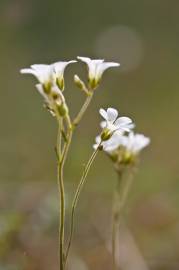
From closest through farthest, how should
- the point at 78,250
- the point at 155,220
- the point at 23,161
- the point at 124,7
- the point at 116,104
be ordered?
the point at 78,250, the point at 155,220, the point at 23,161, the point at 116,104, the point at 124,7

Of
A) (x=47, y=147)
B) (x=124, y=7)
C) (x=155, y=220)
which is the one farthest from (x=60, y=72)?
(x=124, y=7)

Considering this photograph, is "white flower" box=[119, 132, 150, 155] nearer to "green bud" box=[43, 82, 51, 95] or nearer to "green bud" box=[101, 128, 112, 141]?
"green bud" box=[101, 128, 112, 141]

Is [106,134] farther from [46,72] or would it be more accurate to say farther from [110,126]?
[46,72]

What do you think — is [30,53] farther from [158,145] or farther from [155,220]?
[155,220]

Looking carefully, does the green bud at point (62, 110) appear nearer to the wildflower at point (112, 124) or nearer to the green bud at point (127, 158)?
the wildflower at point (112, 124)

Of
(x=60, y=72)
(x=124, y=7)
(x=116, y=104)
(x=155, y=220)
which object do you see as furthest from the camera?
(x=124, y=7)

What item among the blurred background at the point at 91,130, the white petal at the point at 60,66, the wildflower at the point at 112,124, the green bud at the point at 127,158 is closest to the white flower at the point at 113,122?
the wildflower at the point at 112,124
